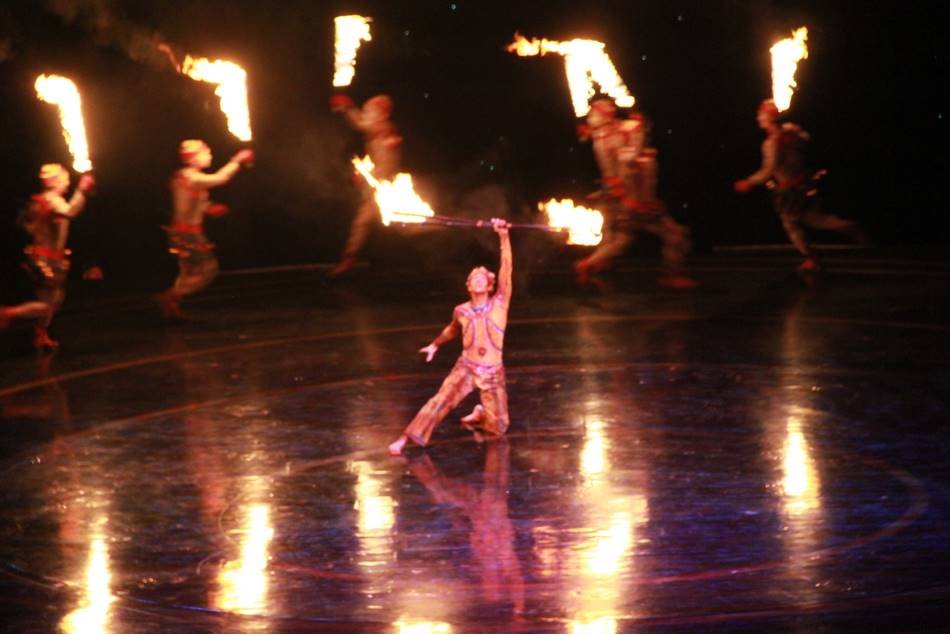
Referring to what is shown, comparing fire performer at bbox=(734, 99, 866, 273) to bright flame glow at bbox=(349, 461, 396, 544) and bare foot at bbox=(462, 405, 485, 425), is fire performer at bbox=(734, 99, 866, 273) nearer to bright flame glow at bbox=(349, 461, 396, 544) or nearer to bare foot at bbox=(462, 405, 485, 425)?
bare foot at bbox=(462, 405, 485, 425)

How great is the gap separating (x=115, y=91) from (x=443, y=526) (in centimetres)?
1533

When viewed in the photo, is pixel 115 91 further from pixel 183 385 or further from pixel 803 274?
pixel 803 274

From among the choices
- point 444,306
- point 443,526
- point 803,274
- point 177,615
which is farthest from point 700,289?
point 177,615

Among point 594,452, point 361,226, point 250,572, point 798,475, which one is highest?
point 361,226

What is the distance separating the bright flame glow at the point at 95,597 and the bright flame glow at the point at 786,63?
16853 millimetres

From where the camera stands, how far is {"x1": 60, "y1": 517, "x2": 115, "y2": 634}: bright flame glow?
835cm

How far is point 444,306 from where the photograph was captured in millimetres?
20750

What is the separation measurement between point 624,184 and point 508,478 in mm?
9232

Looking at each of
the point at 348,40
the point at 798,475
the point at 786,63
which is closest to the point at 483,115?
the point at 348,40

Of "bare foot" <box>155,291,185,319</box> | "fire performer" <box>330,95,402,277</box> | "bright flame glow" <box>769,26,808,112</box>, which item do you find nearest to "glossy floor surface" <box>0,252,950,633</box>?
"bare foot" <box>155,291,185,319</box>

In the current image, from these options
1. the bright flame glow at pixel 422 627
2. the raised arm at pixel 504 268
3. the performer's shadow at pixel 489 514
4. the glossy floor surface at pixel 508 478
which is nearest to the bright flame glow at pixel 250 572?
the glossy floor surface at pixel 508 478

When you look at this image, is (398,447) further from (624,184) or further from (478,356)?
(624,184)

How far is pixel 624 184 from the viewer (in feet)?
65.4

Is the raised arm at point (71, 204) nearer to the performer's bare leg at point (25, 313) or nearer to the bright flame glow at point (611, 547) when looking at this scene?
the performer's bare leg at point (25, 313)
